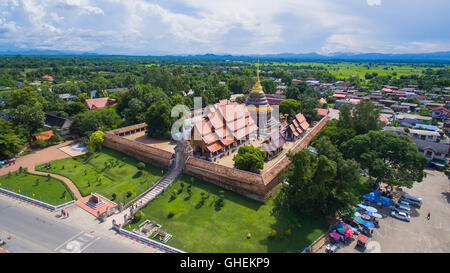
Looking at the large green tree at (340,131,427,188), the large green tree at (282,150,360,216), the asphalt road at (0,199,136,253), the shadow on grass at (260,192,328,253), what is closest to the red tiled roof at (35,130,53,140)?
the asphalt road at (0,199,136,253)

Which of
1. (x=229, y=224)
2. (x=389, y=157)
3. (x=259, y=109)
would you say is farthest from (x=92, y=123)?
(x=389, y=157)

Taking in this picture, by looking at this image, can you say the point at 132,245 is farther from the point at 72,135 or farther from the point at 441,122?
the point at 441,122

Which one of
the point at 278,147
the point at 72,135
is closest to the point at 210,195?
the point at 278,147

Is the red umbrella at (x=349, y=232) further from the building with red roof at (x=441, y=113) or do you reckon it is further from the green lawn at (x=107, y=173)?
the building with red roof at (x=441, y=113)

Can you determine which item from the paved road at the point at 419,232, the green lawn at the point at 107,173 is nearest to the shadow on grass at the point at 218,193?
the green lawn at the point at 107,173

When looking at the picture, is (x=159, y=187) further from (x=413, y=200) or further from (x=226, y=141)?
(x=413, y=200)
